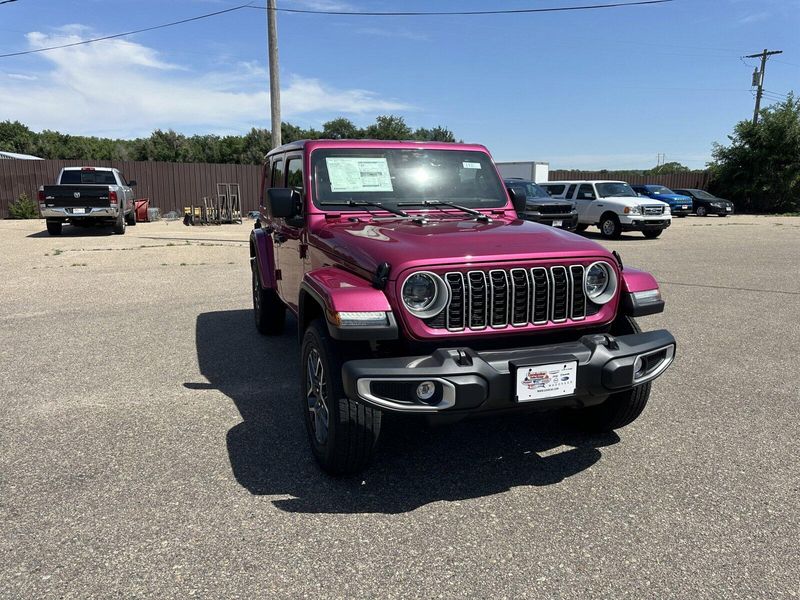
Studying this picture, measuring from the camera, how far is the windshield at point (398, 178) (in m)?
4.30

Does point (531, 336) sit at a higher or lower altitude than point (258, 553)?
higher

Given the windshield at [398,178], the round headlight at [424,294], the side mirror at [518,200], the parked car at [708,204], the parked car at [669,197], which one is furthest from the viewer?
the parked car at [708,204]

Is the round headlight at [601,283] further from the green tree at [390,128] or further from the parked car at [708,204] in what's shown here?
the green tree at [390,128]

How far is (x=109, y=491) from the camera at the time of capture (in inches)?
123

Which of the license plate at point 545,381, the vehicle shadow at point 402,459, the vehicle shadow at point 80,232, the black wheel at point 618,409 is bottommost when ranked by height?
the vehicle shadow at point 402,459

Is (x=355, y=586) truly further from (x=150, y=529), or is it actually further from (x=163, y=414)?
(x=163, y=414)

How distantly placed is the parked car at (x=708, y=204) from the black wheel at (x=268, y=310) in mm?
30228

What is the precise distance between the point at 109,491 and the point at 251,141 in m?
59.6

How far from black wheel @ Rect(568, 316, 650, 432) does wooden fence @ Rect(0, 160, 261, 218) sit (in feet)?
81.0

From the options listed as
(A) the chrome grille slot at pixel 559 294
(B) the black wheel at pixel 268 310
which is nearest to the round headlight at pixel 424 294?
(A) the chrome grille slot at pixel 559 294

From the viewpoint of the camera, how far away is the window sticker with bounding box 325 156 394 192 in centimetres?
432

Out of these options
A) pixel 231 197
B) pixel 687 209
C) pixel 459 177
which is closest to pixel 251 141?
pixel 231 197

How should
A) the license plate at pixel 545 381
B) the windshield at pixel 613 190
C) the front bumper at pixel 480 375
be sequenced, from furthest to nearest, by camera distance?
the windshield at pixel 613 190 < the license plate at pixel 545 381 < the front bumper at pixel 480 375

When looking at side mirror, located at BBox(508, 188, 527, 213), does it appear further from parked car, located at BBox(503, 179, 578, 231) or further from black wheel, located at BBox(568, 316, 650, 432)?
parked car, located at BBox(503, 179, 578, 231)
